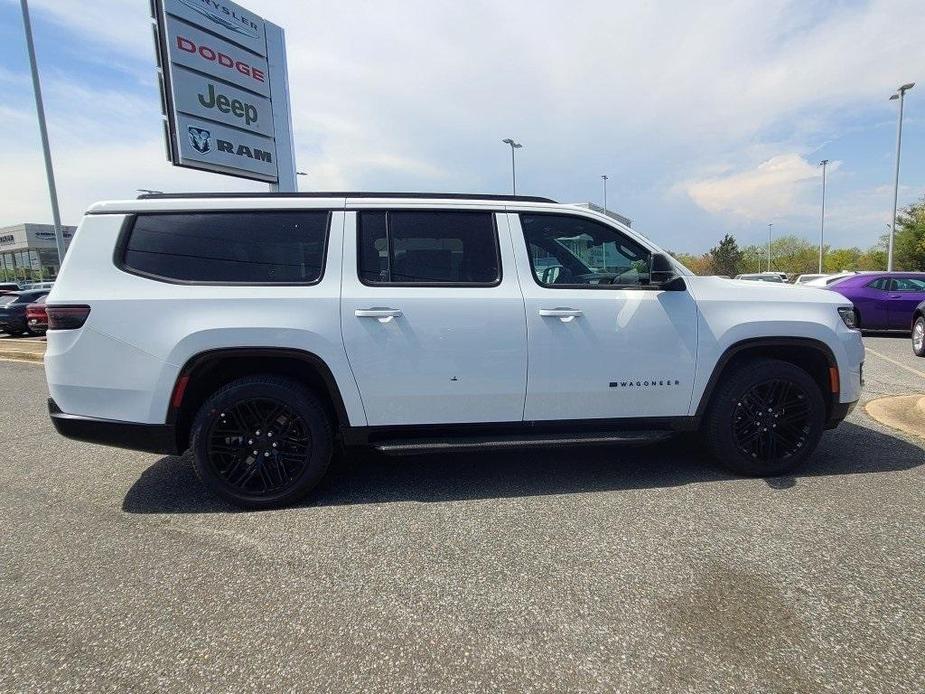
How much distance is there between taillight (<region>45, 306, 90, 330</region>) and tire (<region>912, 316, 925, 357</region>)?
39.4 ft

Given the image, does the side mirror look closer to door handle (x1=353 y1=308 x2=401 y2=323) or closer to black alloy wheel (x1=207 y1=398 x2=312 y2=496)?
door handle (x1=353 y1=308 x2=401 y2=323)

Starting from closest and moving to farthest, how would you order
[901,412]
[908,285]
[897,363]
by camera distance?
[901,412] → [897,363] → [908,285]

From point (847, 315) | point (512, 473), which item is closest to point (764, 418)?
point (847, 315)

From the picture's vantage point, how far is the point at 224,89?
1136cm

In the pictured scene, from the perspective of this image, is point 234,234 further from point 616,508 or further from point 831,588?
point 831,588

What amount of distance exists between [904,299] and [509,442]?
12.5m

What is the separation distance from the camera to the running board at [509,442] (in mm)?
3238

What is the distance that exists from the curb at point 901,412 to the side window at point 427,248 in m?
4.23

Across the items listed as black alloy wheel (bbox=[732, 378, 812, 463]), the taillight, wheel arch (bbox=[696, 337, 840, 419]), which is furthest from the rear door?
the taillight

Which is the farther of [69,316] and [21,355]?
[21,355]

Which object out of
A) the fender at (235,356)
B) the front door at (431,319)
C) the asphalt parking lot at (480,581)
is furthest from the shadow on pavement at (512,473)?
the fender at (235,356)

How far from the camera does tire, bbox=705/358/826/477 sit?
354cm

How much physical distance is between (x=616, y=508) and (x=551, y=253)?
173 cm

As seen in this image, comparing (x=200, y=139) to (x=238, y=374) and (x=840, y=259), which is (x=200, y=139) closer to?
(x=238, y=374)
